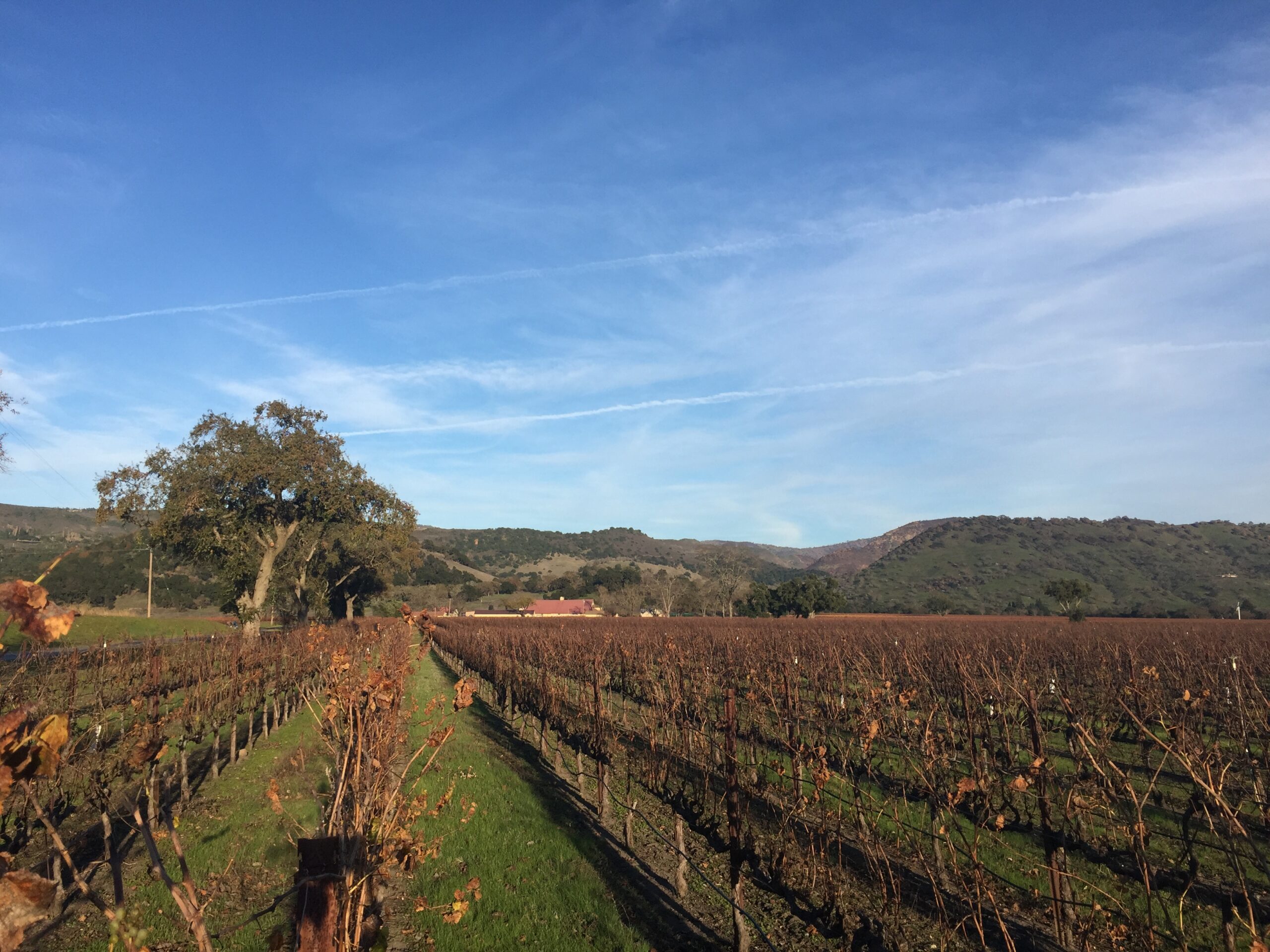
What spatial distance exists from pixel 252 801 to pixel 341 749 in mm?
7193

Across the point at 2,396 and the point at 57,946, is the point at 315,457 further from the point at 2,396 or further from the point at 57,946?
the point at 57,946

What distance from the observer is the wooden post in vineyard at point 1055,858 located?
5.23m

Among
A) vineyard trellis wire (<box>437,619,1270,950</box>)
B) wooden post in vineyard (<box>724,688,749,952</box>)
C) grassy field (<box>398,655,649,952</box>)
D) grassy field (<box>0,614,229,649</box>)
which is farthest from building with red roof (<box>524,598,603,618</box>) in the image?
wooden post in vineyard (<box>724,688,749,952</box>)

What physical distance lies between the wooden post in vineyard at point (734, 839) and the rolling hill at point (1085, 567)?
221 feet

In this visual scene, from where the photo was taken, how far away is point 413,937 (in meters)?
5.90

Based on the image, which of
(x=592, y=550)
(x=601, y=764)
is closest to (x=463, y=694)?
(x=601, y=764)

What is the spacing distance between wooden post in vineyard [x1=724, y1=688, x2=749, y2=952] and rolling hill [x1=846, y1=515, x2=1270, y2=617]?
67.3 m

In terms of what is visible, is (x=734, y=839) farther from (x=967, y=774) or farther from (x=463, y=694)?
(x=967, y=774)

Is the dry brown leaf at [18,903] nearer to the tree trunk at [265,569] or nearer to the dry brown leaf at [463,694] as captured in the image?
the dry brown leaf at [463,694]

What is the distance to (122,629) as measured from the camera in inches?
1044

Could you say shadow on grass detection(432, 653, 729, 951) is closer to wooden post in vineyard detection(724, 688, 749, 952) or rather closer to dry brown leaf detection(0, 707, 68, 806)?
wooden post in vineyard detection(724, 688, 749, 952)

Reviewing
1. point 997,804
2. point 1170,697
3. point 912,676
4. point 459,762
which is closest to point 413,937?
point 459,762

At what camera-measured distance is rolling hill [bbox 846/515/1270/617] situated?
77.2m

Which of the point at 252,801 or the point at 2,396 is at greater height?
the point at 2,396
